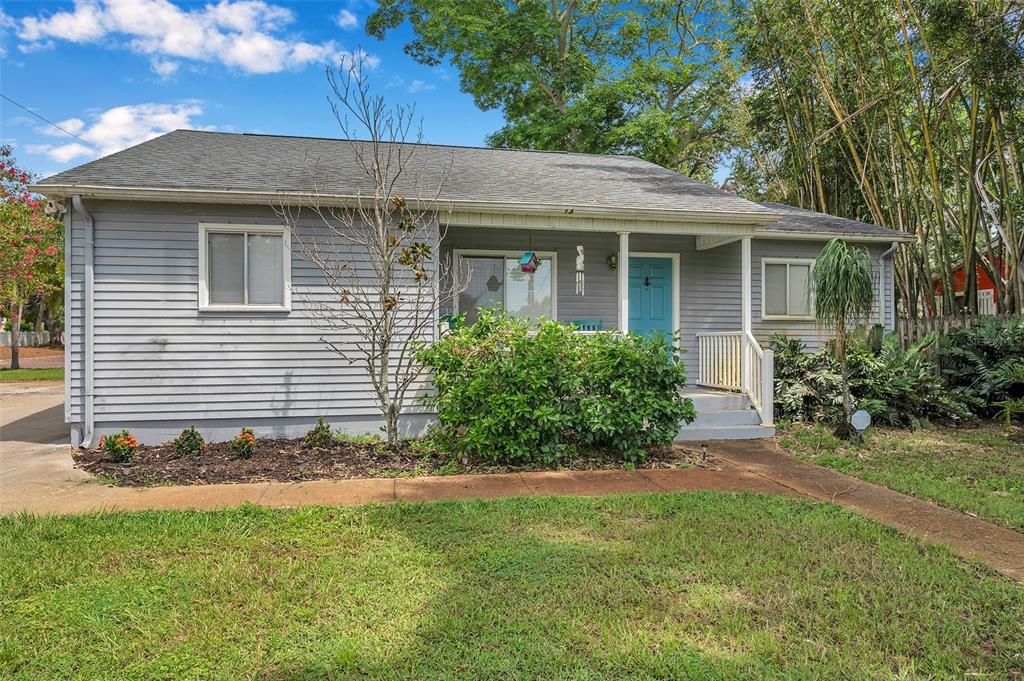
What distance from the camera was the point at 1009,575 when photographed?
127 inches

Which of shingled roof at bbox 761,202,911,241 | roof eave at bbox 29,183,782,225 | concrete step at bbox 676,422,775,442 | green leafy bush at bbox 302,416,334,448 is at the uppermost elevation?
shingled roof at bbox 761,202,911,241

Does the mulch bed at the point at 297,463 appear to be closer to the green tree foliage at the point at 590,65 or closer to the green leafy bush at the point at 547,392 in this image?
the green leafy bush at the point at 547,392

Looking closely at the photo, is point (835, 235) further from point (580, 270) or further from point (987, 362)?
point (580, 270)

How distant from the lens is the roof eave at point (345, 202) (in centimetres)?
617

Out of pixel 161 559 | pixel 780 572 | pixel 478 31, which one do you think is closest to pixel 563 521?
pixel 780 572

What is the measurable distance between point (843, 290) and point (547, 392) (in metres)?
3.81

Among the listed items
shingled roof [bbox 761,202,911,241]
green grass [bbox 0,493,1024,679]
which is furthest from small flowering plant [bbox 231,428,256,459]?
shingled roof [bbox 761,202,911,241]

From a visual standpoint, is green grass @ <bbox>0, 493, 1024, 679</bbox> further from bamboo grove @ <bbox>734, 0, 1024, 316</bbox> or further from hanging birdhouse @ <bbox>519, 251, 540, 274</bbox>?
bamboo grove @ <bbox>734, 0, 1024, 316</bbox>

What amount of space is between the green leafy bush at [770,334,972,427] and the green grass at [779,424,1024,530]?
12.2 inches

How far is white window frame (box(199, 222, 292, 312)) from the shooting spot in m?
6.74

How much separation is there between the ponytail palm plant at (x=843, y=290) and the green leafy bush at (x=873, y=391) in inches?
36.3

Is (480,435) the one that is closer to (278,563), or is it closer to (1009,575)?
(278,563)

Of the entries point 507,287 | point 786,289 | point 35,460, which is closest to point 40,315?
point 35,460

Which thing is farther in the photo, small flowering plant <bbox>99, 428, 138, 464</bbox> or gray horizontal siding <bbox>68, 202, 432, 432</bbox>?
gray horizontal siding <bbox>68, 202, 432, 432</bbox>
